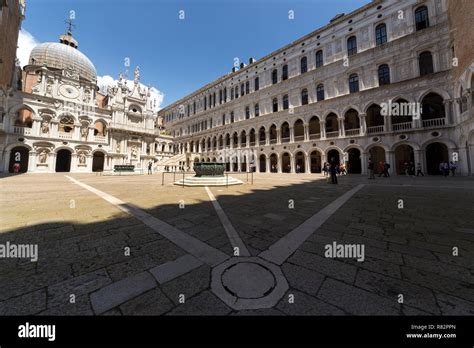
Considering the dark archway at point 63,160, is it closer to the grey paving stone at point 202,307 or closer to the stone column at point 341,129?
the grey paving stone at point 202,307

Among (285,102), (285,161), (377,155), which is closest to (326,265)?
(377,155)

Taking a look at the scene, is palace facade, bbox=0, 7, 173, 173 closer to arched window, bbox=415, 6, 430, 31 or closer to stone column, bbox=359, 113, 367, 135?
stone column, bbox=359, 113, 367, 135

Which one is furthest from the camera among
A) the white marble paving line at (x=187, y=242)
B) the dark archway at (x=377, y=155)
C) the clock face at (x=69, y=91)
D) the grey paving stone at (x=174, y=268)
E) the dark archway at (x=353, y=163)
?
the clock face at (x=69, y=91)

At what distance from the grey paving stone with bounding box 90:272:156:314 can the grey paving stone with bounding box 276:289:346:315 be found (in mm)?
1470

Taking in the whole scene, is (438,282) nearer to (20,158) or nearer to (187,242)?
(187,242)

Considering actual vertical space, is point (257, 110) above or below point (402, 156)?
above

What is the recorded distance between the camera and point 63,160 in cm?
3039

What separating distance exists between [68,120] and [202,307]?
137 ft

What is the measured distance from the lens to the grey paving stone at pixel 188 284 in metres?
1.98

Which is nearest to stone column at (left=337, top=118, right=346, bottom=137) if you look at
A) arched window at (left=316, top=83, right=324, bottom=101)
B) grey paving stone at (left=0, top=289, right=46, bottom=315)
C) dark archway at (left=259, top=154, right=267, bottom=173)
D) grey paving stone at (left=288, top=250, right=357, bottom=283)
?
arched window at (left=316, top=83, right=324, bottom=101)

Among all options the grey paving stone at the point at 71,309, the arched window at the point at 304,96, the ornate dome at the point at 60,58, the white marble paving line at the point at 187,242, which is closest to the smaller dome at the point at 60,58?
the ornate dome at the point at 60,58

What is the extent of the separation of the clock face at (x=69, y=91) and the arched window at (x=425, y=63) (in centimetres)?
4910

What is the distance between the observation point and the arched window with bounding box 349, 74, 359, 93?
72.2 ft
